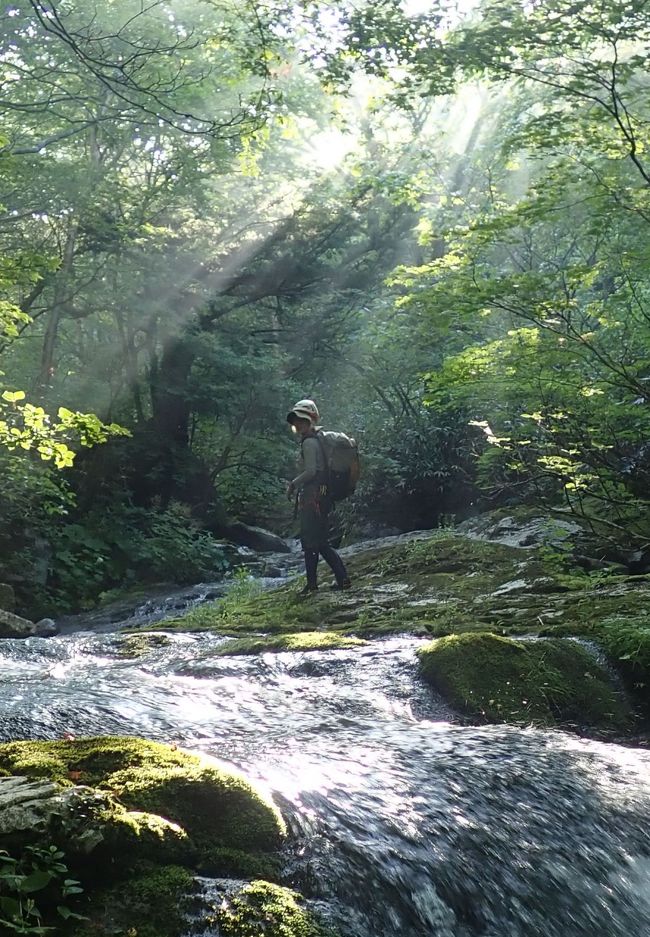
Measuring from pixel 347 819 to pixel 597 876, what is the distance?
1035 millimetres

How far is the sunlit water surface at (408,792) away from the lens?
2.57m

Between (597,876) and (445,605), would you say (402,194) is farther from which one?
(597,876)

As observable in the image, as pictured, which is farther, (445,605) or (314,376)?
(314,376)

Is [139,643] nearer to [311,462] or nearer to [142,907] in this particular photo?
[311,462]

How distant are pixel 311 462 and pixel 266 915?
723cm

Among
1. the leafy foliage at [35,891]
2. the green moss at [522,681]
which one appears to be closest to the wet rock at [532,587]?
the green moss at [522,681]

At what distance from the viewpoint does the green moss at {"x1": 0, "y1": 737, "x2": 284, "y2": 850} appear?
2.51 meters

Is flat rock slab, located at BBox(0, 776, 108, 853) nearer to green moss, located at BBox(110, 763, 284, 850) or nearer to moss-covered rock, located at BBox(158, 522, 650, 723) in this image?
green moss, located at BBox(110, 763, 284, 850)

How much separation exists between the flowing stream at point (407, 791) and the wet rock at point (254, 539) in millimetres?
13275

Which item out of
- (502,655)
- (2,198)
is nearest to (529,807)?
(502,655)

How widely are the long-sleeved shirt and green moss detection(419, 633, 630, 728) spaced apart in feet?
12.3

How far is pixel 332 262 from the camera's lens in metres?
19.5

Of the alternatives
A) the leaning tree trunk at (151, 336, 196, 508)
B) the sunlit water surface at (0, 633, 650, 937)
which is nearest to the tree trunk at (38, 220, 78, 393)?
the leaning tree trunk at (151, 336, 196, 508)

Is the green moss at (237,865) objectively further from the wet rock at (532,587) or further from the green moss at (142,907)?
the wet rock at (532,587)
